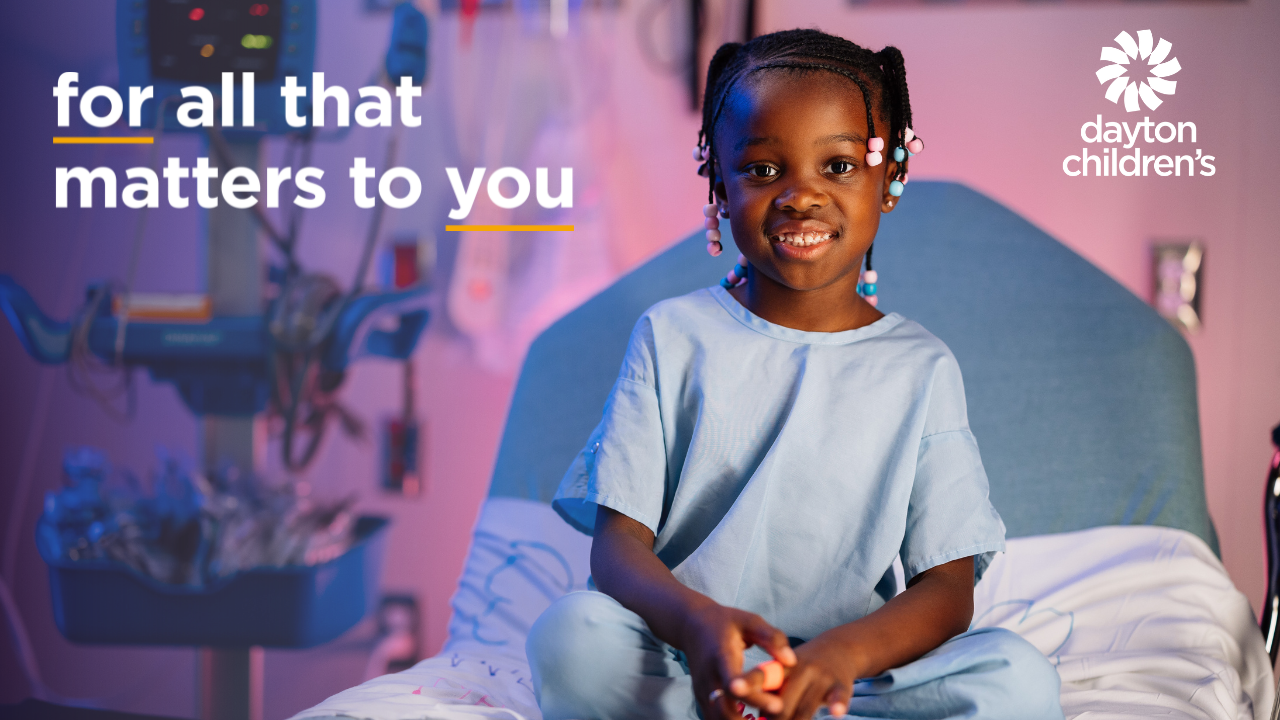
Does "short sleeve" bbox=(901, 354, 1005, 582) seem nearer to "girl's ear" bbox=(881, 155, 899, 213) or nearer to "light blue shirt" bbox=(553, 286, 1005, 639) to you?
"light blue shirt" bbox=(553, 286, 1005, 639)

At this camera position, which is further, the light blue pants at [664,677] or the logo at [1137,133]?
the logo at [1137,133]

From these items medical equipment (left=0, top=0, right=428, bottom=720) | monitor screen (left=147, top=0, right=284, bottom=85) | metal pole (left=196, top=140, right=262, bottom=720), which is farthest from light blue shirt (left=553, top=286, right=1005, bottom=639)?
monitor screen (left=147, top=0, right=284, bottom=85)

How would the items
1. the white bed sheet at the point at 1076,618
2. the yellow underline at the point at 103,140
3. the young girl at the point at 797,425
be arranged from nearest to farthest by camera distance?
the young girl at the point at 797,425
the white bed sheet at the point at 1076,618
the yellow underline at the point at 103,140

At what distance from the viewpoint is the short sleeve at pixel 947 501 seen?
32.8 inches

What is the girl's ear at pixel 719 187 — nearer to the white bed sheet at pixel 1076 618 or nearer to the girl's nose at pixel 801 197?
the girl's nose at pixel 801 197

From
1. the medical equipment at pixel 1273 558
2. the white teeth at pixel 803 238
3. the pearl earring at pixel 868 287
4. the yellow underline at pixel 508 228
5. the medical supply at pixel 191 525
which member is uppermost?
the yellow underline at pixel 508 228

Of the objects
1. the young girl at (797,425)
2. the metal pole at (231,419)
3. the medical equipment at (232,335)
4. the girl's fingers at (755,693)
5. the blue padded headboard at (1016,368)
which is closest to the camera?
the girl's fingers at (755,693)

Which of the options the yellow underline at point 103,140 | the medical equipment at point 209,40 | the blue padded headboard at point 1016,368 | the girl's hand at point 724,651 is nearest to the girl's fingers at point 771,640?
the girl's hand at point 724,651

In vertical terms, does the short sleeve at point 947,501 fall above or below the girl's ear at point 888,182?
below

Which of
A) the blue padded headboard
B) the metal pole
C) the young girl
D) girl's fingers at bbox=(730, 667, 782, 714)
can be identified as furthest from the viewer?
the metal pole

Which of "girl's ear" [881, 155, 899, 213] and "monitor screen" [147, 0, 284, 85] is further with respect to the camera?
"monitor screen" [147, 0, 284, 85]

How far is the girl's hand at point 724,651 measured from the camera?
641 mm

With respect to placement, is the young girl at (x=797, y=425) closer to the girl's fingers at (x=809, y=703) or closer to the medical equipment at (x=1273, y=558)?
the girl's fingers at (x=809, y=703)

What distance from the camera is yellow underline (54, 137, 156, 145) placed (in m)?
1.77
